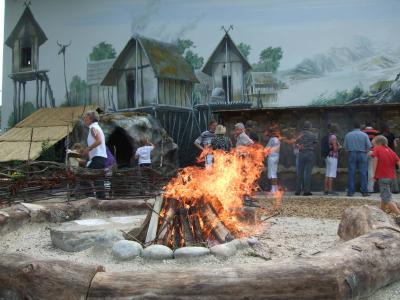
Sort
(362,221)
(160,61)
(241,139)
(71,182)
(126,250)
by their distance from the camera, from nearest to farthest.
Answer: (126,250), (362,221), (71,182), (241,139), (160,61)

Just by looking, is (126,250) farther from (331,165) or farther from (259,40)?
(259,40)

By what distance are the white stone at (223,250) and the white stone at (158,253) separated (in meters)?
0.43

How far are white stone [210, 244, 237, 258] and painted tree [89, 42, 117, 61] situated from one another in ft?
55.7

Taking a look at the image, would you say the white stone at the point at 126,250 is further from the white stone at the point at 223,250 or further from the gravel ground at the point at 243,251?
the white stone at the point at 223,250

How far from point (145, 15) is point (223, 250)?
1720cm

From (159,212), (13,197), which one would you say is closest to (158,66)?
(13,197)

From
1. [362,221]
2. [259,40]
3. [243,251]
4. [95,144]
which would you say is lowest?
[243,251]

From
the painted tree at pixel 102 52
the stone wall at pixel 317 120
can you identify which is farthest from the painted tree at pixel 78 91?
the stone wall at pixel 317 120

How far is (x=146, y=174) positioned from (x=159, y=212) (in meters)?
3.07

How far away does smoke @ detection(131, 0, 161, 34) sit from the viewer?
20.3 m

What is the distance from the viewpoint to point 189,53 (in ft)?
66.0

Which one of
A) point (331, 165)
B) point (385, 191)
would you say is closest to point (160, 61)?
point (331, 165)

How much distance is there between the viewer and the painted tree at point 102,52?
813 inches

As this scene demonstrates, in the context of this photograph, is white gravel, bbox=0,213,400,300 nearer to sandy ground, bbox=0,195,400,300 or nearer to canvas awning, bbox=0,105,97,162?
sandy ground, bbox=0,195,400,300
